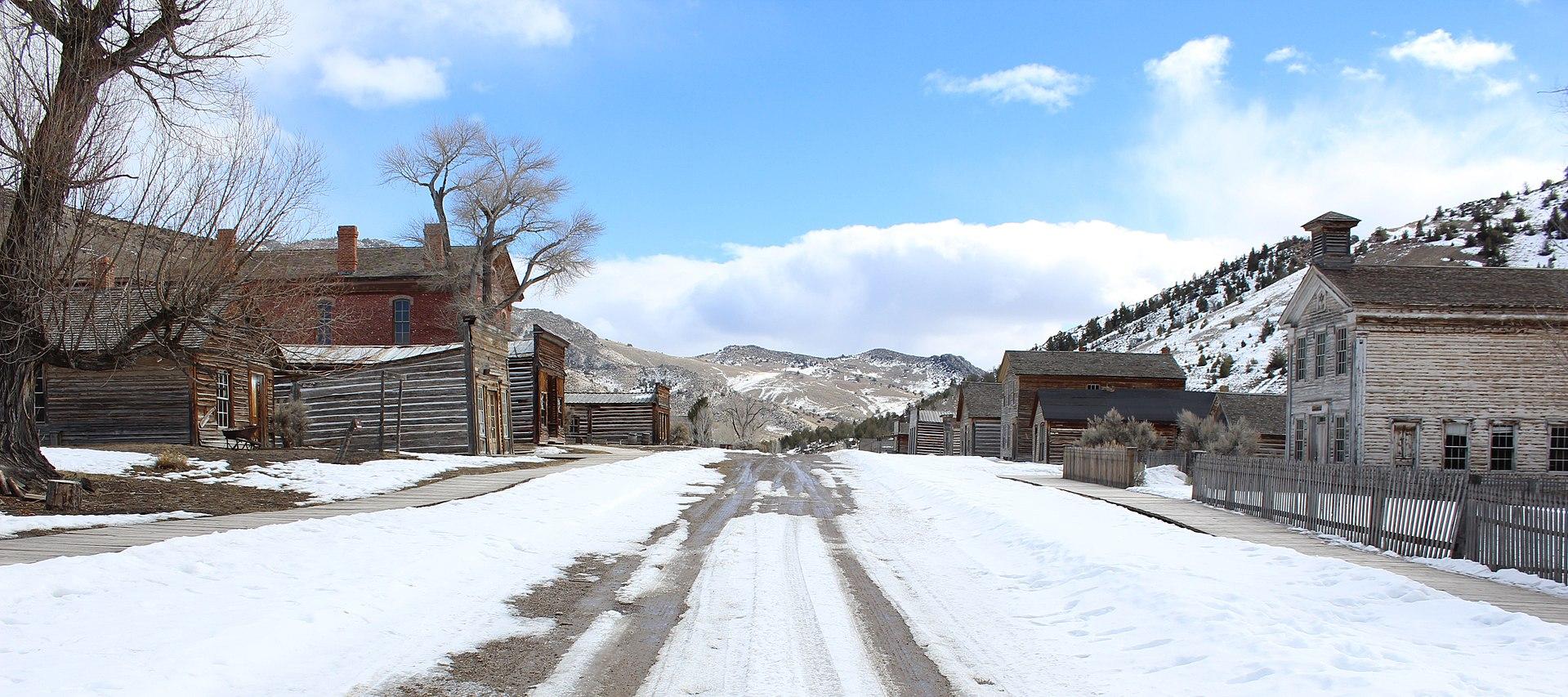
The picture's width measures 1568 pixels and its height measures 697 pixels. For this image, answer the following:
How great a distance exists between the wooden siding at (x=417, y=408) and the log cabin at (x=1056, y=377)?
3354cm

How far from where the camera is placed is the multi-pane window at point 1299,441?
31.1m

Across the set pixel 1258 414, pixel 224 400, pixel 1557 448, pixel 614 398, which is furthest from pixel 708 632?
pixel 614 398

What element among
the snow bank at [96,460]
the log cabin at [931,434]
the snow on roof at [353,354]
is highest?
the snow on roof at [353,354]

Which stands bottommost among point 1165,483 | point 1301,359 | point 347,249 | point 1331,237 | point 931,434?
point 931,434

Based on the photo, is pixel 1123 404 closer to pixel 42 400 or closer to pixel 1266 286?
pixel 42 400

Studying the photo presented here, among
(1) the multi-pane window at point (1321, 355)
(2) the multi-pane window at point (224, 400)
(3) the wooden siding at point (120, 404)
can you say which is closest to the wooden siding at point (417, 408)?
(2) the multi-pane window at point (224, 400)

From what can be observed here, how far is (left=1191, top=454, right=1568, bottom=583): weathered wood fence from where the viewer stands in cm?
1036

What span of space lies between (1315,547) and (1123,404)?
40.5m

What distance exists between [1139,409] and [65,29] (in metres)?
48.1

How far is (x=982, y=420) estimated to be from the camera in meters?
62.4

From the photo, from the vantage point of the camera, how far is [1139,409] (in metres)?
51.3

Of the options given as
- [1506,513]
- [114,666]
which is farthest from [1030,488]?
[114,666]

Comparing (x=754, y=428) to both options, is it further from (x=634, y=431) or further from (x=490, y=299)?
(x=490, y=299)

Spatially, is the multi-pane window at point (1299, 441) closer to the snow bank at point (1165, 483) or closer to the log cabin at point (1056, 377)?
the snow bank at point (1165, 483)
